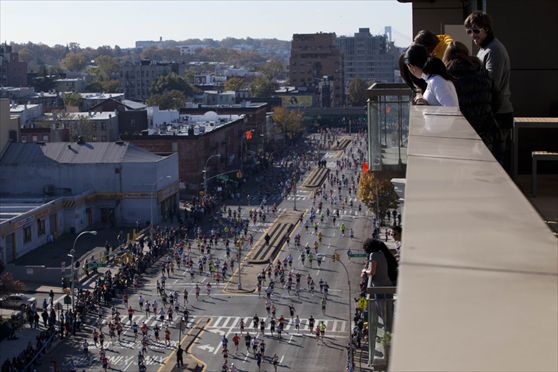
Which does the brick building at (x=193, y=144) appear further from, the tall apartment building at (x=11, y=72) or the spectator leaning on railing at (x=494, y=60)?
the tall apartment building at (x=11, y=72)

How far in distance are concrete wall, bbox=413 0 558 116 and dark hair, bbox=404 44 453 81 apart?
4965 mm

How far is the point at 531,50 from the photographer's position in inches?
476

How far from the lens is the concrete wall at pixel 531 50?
11984 mm

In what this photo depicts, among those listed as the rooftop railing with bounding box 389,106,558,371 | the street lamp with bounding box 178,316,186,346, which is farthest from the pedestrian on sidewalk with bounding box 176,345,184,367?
the rooftop railing with bounding box 389,106,558,371

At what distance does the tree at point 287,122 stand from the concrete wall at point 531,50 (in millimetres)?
98970

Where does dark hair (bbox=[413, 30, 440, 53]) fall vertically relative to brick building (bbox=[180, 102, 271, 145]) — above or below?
above

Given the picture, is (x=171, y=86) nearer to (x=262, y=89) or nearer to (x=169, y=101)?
(x=262, y=89)

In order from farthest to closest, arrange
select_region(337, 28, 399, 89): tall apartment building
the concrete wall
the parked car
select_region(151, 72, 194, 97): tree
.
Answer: select_region(337, 28, 399, 89): tall apartment building → select_region(151, 72, 194, 97): tree → the parked car → the concrete wall

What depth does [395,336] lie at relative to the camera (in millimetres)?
2047

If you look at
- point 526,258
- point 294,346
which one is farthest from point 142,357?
point 526,258

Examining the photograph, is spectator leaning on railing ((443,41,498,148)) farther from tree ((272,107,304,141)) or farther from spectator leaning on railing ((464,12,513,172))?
tree ((272,107,304,141))

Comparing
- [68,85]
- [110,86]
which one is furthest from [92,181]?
[110,86]

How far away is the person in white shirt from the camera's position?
6871 millimetres

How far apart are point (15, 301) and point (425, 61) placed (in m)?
32.2
